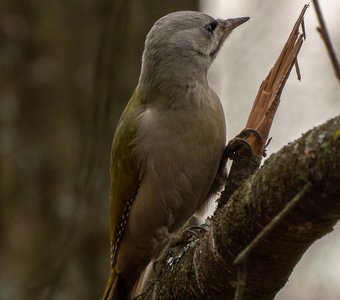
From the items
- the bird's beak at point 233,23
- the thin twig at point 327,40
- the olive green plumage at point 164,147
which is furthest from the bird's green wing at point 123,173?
the thin twig at point 327,40

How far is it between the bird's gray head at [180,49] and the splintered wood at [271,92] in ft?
2.10

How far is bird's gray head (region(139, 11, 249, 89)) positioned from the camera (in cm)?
510

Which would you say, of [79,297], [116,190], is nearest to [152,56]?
[116,190]

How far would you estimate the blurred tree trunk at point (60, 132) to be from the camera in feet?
19.0

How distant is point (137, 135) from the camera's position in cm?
502

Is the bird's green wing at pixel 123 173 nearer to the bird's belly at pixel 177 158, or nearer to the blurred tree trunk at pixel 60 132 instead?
the bird's belly at pixel 177 158

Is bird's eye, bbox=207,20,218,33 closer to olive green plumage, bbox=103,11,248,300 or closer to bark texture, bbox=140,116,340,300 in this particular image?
olive green plumage, bbox=103,11,248,300

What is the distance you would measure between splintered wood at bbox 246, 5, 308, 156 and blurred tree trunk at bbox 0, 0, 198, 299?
179 centimetres

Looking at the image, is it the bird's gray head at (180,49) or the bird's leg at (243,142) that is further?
the bird's gray head at (180,49)

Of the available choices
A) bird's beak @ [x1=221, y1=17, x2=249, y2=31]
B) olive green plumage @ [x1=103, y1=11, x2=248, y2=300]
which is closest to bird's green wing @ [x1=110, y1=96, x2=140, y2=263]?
olive green plumage @ [x1=103, y1=11, x2=248, y2=300]

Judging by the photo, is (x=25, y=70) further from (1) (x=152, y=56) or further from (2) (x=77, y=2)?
(1) (x=152, y=56)

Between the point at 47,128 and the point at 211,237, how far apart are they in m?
2.79

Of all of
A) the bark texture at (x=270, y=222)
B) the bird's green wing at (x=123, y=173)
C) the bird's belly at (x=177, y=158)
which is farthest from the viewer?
the bird's green wing at (x=123, y=173)

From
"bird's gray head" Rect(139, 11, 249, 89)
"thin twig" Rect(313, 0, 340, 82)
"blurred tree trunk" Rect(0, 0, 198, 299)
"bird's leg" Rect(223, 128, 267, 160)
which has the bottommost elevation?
"blurred tree trunk" Rect(0, 0, 198, 299)
